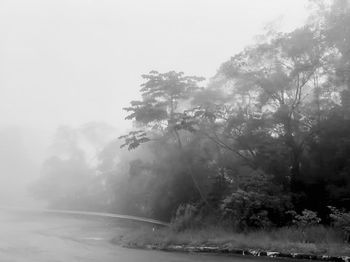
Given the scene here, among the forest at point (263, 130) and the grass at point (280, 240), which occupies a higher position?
the forest at point (263, 130)

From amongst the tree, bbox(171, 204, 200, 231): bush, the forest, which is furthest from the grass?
the tree

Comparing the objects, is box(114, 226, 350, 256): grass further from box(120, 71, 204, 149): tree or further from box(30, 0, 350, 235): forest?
box(120, 71, 204, 149): tree

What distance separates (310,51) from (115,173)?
3553 cm

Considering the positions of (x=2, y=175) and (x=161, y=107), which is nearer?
(x=161, y=107)

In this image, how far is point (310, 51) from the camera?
27734mm

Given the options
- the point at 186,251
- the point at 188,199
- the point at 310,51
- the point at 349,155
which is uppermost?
the point at 310,51

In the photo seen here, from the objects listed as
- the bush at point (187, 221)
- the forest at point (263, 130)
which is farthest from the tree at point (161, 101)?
the bush at point (187, 221)

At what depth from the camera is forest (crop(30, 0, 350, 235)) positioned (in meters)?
24.7

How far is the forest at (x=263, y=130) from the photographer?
24.7 m

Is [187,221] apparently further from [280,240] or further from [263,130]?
[280,240]

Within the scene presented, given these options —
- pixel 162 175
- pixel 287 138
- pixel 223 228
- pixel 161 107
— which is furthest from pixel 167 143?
pixel 223 228

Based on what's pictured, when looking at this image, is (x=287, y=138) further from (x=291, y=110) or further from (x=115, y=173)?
(x=115, y=173)

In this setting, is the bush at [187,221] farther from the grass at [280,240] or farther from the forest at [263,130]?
the grass at [280,240]

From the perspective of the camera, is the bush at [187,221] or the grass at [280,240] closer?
the grass at [280,240]
